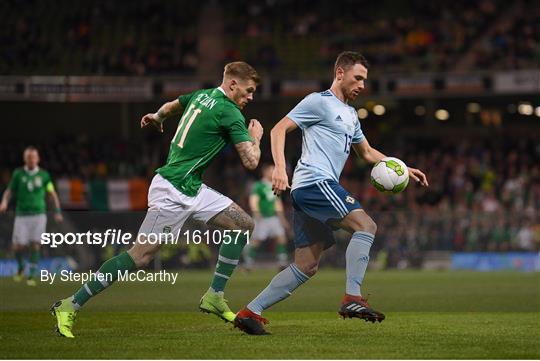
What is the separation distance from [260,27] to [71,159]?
715 centimetres

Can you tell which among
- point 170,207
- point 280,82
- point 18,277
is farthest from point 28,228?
point 280,82

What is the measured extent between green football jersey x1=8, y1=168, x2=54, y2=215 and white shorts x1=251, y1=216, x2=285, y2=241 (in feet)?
18.3

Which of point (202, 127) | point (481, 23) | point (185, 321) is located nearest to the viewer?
point (202, 127)

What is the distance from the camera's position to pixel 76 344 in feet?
27.7

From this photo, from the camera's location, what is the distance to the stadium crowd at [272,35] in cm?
3136

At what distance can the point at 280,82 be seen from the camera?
3159 centimetres

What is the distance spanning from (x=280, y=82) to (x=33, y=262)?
1591 centimetres

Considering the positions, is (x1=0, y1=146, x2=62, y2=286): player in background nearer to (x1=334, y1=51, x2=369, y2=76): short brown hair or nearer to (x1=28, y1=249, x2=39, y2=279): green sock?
(x1=28, y1=249, x2=39, y2=279): green sock

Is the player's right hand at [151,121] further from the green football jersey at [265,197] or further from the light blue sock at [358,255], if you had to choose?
the green football jersey at [265,197]

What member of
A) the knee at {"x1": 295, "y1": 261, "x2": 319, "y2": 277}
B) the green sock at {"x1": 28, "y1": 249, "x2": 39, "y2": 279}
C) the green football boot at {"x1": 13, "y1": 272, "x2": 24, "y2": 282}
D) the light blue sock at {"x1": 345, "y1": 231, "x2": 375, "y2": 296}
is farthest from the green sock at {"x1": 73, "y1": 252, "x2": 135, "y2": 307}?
the green football boot at {"x1": 13, "y1": 272, "x2": 24, "y2": 282}

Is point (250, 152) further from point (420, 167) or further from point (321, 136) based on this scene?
point (420, 167)

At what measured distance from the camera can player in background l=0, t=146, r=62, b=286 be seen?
17016mm

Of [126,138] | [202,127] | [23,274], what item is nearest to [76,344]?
[202,127]

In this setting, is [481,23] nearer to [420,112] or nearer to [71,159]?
[420,112]
